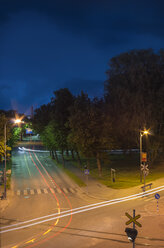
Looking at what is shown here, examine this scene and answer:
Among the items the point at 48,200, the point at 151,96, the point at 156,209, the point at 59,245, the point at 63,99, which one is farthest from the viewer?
the point at 63,99

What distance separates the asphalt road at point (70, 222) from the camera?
47.5 ft

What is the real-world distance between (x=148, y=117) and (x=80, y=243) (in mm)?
27226

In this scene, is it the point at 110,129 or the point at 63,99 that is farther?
the point at 63,99

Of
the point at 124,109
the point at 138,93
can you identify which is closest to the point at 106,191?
the point at 124,109

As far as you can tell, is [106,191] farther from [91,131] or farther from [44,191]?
[91,131]

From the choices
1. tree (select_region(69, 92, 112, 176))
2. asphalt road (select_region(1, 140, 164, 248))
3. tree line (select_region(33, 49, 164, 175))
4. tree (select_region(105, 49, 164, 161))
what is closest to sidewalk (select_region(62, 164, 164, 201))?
asphalt road (select_region(1, 140, 164, 248))

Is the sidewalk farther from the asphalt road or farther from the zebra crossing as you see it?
the zebra crossing

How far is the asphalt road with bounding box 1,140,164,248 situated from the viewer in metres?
14.5

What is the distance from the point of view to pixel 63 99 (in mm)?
48656

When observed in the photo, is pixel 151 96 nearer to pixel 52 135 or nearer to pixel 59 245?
pixel 52 135

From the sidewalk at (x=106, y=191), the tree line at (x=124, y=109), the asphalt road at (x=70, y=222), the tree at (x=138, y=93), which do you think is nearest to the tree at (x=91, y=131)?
the tree line at (x=124, y=109)

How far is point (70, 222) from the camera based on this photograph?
707 inches

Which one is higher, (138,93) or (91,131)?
(138,93)

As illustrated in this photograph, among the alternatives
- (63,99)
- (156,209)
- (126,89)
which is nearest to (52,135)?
(63,99)
